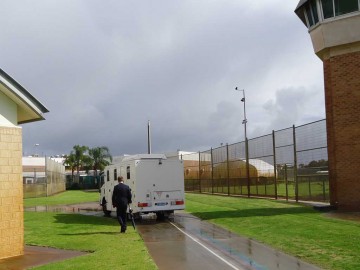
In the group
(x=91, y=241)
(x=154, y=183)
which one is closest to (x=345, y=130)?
(x=154, y=183)

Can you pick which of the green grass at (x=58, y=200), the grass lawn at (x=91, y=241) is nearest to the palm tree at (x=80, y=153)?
the green grass at (x=58, y=200)

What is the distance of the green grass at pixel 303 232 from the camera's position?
10.3 meters

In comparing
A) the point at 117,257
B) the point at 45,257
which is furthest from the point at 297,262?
the point at 45,257

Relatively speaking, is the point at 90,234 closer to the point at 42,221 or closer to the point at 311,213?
the point at 42,221

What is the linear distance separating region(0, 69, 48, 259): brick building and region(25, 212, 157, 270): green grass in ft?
4.96

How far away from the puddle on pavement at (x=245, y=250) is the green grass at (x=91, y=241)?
195 cm

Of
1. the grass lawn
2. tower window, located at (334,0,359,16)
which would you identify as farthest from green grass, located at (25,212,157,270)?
tower window, located at (334,0,359,16)

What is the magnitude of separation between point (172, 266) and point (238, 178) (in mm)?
26349

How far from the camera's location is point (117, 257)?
414 inches

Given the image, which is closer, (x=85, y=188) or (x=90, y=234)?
(x=90, y=234)

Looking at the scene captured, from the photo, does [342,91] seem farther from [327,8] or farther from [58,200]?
[58,200]

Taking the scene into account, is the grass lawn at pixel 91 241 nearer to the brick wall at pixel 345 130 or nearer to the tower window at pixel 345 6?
the brick wall at pixel 345 130

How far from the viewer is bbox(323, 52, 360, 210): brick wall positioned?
20.9 metres

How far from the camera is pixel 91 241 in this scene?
43.4 feet
